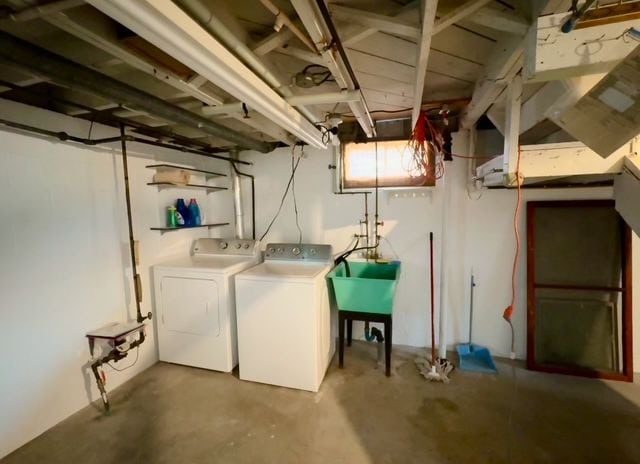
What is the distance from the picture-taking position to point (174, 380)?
2.44m

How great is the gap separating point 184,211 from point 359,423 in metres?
2.39

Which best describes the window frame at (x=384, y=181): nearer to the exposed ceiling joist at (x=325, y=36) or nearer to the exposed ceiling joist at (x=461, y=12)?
the exposed ceiling joist at (x=325, y=36)

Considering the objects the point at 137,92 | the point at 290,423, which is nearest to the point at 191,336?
the point at 290,423

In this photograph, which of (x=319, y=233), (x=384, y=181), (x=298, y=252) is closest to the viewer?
(x=298, y=252)

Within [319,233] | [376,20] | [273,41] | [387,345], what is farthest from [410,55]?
[387,345]

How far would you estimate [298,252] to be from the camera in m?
2.83

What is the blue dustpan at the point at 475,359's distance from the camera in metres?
2.53

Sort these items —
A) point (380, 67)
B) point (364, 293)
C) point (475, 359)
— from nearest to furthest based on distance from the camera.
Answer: point (380, 67) → point (364, 293) → point (475, 359)

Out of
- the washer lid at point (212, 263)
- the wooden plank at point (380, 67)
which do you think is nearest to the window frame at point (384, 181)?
the wooden plank at point (380, 67)

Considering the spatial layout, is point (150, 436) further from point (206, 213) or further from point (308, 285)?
point (206, 213)

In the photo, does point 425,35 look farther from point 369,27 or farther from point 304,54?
point 304,54

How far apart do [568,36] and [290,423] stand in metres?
2.34

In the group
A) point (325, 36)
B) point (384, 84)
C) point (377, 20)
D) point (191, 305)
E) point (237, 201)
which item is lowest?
point (191, 305)

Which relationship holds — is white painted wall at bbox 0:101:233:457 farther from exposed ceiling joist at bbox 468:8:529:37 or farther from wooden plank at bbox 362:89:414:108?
exposed ceiling joist at bbox 468:8:529:37
